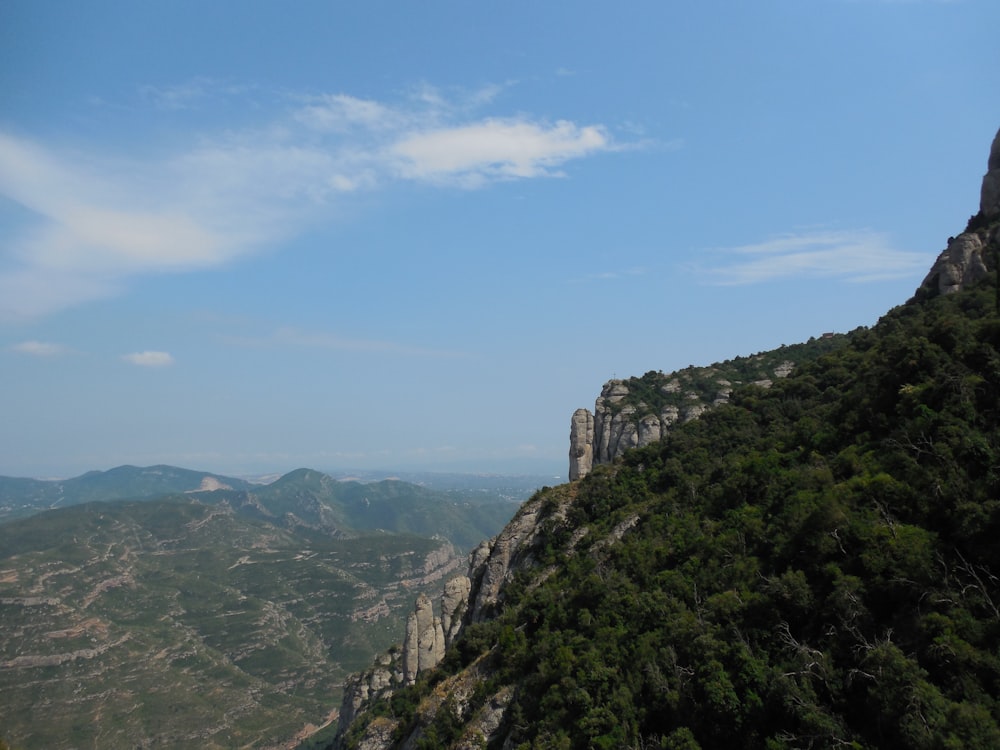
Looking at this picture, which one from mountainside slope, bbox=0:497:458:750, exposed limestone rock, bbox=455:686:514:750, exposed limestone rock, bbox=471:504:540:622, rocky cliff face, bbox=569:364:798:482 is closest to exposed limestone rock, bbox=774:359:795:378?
rocky cliff face, bbox=569:364:798:482

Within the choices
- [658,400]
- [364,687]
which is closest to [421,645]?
[364,687]

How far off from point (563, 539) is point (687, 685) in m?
25.6

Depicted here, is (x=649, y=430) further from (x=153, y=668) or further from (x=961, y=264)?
(x=153, y=668)

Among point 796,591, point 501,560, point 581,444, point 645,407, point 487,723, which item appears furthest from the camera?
point 581,444

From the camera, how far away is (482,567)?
176 ft

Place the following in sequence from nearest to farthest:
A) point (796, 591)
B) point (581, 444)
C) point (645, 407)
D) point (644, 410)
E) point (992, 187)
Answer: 1. point (796, 591)
2. point (992, 187)
3. point (644, 410)
4. point (645, 407)
5. point (581, 444)

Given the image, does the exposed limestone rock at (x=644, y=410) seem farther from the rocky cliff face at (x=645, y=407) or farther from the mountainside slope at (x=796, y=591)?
the mountainside slope at (x=796, y=591)

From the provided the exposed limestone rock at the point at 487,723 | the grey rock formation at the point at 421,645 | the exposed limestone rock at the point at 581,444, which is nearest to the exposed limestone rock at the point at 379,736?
the grey rock formation at the point at 421,645

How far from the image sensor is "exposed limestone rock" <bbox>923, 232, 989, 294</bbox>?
138ft

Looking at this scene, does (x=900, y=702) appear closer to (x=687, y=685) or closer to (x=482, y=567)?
(x=687, y=685)

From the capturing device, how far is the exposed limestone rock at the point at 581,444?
233ft

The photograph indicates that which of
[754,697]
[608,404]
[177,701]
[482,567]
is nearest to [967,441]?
[754,697]

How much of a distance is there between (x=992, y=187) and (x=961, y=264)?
35.8 feet

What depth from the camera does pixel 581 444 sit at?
234 ft
